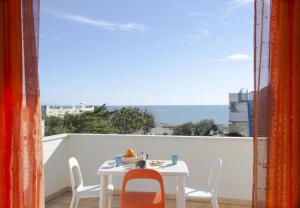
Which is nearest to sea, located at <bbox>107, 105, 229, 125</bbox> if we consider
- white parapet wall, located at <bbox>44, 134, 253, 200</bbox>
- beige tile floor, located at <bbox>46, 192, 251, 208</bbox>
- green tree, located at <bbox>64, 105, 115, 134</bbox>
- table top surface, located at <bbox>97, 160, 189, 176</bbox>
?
green tree, located at <bbox>64, 105, 115, 134</bbox>

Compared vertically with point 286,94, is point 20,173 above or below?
below

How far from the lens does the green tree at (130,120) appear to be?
1270cm

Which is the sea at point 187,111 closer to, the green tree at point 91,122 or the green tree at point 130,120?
the green tree at point 130,120

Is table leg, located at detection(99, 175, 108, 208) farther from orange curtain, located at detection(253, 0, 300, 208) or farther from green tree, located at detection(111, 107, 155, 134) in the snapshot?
green tree, located at detection(111, 107, 155, 134)

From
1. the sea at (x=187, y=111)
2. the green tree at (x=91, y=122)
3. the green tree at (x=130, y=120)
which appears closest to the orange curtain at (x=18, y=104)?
the green tree at (x=91, y=122)

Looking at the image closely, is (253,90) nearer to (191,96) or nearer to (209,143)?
(209,143)

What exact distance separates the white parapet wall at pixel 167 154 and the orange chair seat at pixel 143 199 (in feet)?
4.73

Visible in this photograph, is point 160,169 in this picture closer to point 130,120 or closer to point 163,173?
point 163,173

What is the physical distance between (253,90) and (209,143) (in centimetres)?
237

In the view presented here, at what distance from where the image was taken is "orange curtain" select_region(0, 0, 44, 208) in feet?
8.08

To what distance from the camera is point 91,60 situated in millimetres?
13227

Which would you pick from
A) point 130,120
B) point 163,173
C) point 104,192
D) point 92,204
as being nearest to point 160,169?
point 163,173

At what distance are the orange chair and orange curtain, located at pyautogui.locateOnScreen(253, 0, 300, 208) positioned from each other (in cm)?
96

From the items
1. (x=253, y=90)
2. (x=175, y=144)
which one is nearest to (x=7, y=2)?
(x=253, y=90)
